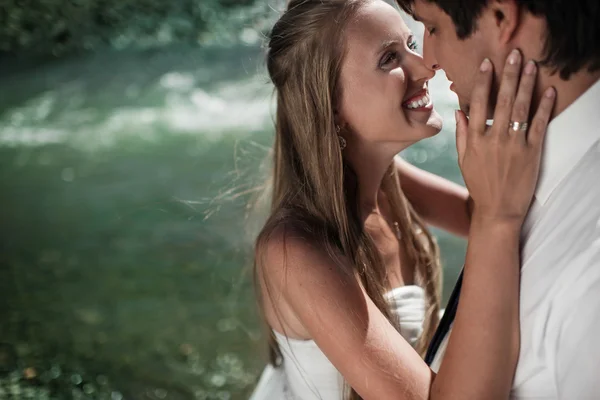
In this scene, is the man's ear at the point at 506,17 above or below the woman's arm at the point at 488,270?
above

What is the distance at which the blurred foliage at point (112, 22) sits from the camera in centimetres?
883

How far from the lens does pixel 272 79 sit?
2.30m

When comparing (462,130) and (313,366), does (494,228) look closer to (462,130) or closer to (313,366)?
(462,130)

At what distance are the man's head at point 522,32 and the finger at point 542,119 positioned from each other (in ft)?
0.14

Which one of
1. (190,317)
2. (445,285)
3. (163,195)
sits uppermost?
(445,285)

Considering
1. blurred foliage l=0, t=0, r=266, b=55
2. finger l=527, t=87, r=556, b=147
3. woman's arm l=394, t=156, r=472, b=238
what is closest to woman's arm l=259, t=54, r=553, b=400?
finger l=527, t=87, r=556, b=147

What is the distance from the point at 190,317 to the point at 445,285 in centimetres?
149

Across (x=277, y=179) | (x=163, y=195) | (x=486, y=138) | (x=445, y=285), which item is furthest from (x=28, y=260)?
(x=486, y=138)

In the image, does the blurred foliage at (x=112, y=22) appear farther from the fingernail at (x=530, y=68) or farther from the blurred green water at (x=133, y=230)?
the fingernail at (x=530, y=68)

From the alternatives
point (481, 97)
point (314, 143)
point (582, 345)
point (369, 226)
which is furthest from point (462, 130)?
point (369, 226)

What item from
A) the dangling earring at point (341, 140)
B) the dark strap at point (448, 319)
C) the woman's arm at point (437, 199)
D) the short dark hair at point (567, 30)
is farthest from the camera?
the woman's arm at point (437, 199)

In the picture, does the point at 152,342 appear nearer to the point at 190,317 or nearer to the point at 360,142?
the point at 190,317

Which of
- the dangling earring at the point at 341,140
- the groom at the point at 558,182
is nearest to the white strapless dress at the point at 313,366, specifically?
the dangling earring at the point at 341,140

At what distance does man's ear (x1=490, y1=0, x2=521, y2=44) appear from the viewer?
136 centimetres
